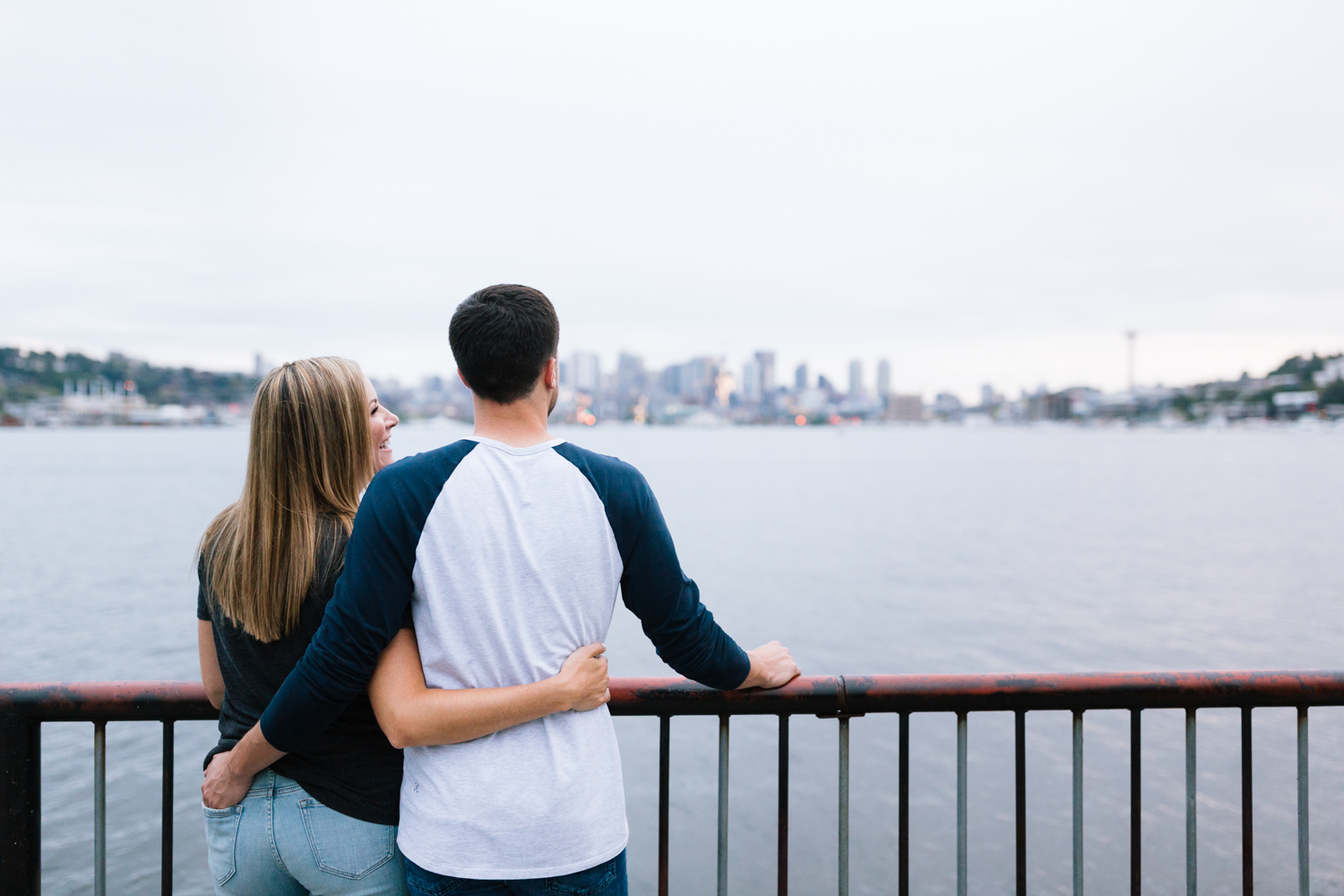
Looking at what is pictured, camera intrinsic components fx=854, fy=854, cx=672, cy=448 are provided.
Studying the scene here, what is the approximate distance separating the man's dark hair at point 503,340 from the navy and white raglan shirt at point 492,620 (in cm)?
14

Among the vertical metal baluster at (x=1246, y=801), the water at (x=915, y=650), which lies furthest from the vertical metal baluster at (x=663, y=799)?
the water at (x=915, y=650)

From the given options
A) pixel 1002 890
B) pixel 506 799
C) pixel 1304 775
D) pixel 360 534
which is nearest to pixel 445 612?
pixel 360 534

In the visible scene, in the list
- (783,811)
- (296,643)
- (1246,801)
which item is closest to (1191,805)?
(1246,801)

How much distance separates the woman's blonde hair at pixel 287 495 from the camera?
6.36 feet

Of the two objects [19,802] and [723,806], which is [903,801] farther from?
[19,802]

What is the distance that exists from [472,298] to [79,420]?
233 meters

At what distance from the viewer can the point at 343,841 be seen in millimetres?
1976

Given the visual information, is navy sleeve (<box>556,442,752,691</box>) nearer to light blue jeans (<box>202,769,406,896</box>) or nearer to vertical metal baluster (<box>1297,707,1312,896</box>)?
light blue jeans (<box>202,769,406,896</box>)

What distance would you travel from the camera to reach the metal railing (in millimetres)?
2359

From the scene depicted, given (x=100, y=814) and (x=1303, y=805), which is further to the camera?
(x=1303, y=805)

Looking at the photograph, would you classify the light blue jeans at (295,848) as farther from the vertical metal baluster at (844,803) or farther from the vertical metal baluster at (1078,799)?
the vertical metal baluster at (1078,799)

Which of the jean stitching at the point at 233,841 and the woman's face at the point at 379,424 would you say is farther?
the woman's face at the point at 379,424

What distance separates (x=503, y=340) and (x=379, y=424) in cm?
66

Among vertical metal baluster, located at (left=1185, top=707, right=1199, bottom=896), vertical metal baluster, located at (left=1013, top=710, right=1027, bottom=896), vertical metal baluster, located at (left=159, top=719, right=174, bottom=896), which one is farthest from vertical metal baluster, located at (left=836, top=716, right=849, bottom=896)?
vertical metal baluster, located at (left=159, top=719, right=174, bottom=896)
